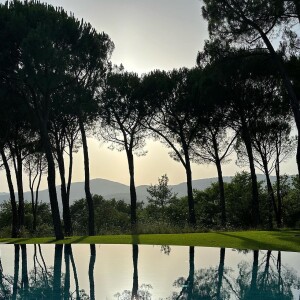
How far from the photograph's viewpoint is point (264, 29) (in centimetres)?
2056

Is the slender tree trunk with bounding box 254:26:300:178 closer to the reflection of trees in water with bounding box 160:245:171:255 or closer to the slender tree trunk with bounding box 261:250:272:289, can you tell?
the slender tree trunk with bounding box 261:250:272:289

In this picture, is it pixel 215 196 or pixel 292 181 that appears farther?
pixel 215 196

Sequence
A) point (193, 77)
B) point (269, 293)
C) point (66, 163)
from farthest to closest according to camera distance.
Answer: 1. point (66, 163)
2. point (193, 77)
3. point (269, 293)

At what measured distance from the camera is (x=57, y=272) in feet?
42.3

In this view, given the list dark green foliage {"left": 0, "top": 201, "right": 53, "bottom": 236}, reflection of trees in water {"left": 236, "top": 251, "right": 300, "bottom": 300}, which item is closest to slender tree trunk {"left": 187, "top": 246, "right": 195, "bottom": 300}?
reflection of trees in water {"left": 236, "top": 251, "right": 300, "bottom": 300}

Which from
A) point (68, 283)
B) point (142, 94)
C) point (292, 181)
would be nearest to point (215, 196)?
point (292, 181)

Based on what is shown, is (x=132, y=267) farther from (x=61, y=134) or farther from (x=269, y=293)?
(x=61, y=134)

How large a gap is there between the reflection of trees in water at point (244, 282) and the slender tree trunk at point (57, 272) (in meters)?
2.85

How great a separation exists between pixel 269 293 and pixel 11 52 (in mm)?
18262

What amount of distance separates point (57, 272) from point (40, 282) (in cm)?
160

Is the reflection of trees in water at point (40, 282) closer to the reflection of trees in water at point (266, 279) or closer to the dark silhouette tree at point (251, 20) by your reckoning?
the reflection of trees in water at point (266, 279)

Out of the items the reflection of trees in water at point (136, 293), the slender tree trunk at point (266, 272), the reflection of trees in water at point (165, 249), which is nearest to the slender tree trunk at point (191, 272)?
the reflection of trees in water at point (165, 249)

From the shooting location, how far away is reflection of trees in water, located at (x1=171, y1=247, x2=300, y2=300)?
9125 mm

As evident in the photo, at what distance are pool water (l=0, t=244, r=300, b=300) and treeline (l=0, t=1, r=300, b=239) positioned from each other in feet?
22.6
